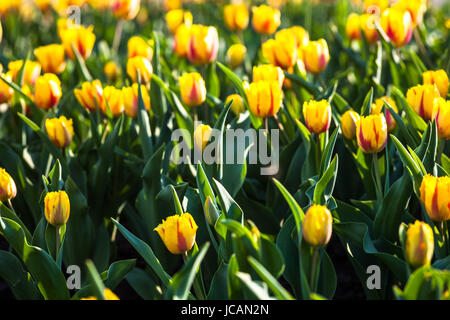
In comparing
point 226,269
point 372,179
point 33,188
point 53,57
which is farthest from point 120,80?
point 226,269

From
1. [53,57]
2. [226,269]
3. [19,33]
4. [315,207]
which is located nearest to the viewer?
[315,207]

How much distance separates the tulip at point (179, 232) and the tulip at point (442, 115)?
62cm

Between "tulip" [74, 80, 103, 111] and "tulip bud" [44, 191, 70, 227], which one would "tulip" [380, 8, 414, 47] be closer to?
"tulip" [74, 80, 103, 111]

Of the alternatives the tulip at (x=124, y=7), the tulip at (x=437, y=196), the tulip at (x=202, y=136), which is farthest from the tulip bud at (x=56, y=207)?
the tulip at (x=124, y=7)

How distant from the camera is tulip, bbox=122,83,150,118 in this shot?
6.16 feet

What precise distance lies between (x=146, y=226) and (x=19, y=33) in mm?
2356

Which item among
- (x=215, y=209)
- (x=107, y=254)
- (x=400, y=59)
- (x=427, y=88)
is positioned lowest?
(x=107, y=254)

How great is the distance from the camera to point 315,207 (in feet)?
3.74

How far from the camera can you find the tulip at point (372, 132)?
147 cm

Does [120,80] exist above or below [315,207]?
above

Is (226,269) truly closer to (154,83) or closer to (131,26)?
(154,83)

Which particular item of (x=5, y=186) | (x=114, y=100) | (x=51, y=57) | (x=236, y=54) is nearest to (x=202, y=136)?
(x=114, y=100)

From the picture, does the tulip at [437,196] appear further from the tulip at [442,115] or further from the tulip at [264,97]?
the tulip at [264,97]

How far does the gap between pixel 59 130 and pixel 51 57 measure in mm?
658
